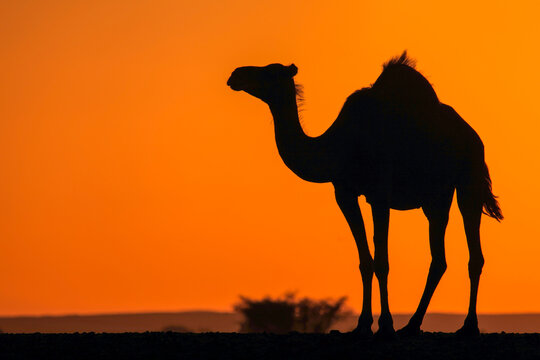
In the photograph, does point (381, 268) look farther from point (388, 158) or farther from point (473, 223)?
point (473, 223)

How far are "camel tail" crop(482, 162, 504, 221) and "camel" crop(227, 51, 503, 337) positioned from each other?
0.31 feet

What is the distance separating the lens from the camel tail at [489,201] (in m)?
24.5

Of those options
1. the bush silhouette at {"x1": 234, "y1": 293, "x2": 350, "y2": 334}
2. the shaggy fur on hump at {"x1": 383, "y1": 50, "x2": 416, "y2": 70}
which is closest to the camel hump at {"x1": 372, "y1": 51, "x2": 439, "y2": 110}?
the shaggy fur on hump at {"x1": 383, "y1": 50, "x2": 416, "y2": 70}

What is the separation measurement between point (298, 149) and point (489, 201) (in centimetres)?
455

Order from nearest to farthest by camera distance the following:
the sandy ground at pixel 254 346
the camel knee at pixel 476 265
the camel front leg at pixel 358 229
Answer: the sandy ground at pixel 254 346
the camel front leg at pixel 358 229
the camel knee at pixel 476 265

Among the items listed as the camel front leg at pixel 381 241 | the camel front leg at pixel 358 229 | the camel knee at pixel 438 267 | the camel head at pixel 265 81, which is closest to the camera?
the camel front leg at pixel 381 241

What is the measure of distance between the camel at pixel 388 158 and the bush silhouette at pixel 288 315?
3242cm

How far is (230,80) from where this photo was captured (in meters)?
23.0

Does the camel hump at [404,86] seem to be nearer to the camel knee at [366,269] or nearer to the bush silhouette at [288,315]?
the camel knee at [366,269]

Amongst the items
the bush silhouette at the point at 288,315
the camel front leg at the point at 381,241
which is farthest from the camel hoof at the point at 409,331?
the bush silhouette at the point at 288,315

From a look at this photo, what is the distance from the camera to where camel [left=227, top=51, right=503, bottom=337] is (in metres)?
22.1

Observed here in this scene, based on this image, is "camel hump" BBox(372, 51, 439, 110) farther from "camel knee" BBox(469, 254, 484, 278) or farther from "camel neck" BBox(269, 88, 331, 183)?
"camel knee" BBox(469, 254, 484, 278)

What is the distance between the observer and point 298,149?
22.4 m

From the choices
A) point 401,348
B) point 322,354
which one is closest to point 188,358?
point 322,354
